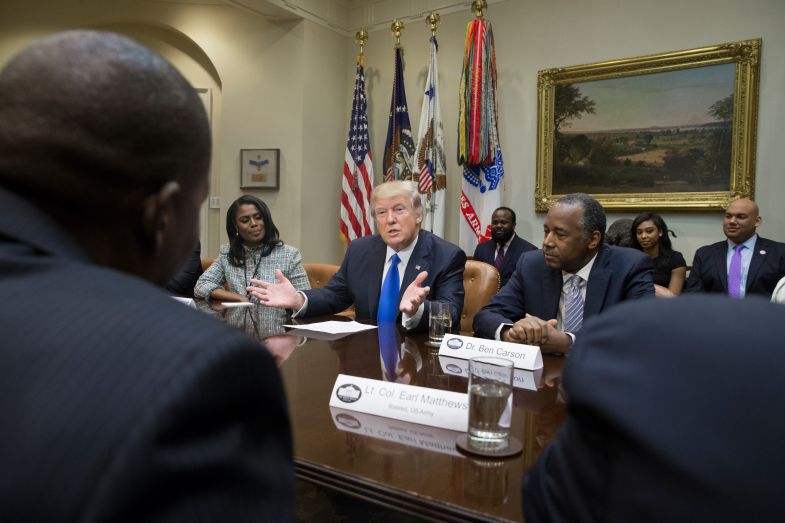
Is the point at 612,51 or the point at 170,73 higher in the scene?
the point at 612,51

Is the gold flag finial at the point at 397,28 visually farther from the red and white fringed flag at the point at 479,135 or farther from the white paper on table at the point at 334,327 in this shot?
the white paper on table at the point at 334,327

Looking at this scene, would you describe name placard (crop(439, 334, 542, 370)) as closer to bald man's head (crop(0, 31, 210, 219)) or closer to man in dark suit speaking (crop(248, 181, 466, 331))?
man in dark suit speaking (crop(248, 181, 466, 331))

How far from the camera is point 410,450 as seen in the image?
3.12ft

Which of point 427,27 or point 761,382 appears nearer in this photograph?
point 761,382

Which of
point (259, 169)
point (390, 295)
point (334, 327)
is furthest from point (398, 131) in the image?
point (334, 327)

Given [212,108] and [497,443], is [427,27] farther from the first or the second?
[497,443]

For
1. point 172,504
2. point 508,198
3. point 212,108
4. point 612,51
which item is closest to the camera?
point 172,504

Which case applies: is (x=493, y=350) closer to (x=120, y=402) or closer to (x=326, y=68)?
(x=120, y=402)

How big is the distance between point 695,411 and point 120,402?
50cm

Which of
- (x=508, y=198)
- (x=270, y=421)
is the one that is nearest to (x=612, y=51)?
(x=508, y=198)

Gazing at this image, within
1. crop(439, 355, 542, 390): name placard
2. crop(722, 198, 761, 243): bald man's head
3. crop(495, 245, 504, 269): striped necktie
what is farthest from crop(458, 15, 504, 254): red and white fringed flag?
Answer: crop(439, 355, 542, 390): name placard

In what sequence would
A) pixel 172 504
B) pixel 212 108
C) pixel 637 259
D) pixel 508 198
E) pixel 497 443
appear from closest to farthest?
pixel 172 504 → pixel 497 443 → pixel 637 259 → pixel 508 198 → pixel 212 108

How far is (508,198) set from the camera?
17.9 ft

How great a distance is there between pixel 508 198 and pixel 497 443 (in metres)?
4.71
